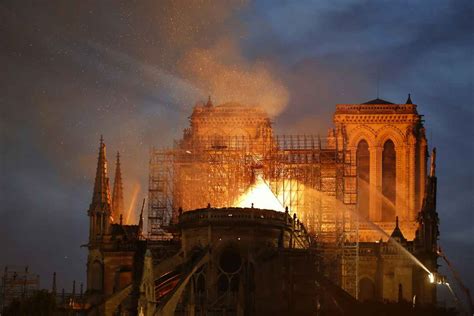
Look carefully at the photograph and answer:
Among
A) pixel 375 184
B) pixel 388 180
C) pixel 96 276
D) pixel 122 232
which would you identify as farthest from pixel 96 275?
pixel 388 180

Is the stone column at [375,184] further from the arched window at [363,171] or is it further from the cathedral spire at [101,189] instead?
the cathedral spire at [101,189]

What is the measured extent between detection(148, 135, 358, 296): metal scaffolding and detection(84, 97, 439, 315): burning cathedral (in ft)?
0.33

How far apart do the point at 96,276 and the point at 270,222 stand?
14801 mm

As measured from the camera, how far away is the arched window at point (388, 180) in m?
102

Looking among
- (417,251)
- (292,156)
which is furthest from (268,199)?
(417,251)

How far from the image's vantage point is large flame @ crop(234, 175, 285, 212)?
91.0 meters

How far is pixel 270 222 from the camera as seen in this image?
7969cm

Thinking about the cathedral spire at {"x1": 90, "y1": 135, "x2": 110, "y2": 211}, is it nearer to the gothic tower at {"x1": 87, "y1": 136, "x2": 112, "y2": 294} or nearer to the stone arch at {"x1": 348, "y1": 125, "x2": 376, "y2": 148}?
the gothic tower at {"x1": 87, "y1": 136, "x2": 112, "y2": 294}

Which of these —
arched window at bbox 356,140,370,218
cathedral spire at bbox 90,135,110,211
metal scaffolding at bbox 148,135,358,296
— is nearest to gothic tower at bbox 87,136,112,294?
cathedral spire at bbox 90,135,110,211

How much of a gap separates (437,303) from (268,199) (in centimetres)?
1519

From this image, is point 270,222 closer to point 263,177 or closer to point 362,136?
point 263,177

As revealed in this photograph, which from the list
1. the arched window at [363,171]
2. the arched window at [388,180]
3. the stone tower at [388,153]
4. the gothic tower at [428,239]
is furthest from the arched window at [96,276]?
the arched window at [388,180]

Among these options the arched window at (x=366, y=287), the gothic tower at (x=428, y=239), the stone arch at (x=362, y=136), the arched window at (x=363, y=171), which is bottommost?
the arched window at (x=366, y=287)

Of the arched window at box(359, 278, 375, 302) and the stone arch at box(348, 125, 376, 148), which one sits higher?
the stone arch at box(348, 125, 376, 148)
